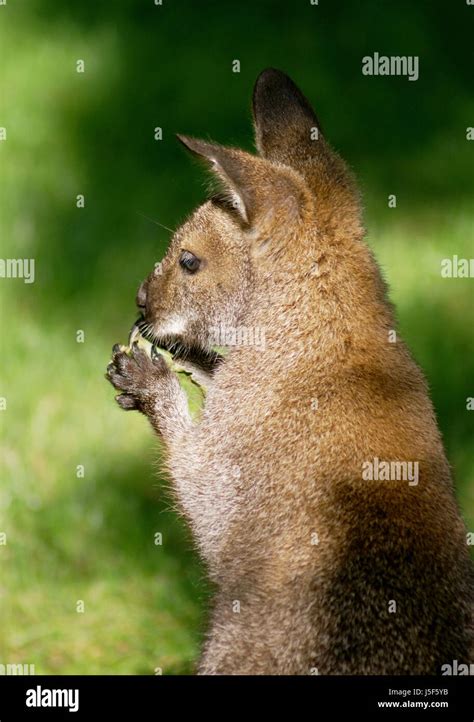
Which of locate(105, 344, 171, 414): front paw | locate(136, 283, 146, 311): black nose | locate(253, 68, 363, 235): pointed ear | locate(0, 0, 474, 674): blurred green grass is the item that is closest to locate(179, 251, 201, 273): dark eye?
locate(136, 283, 146, 311): black nose

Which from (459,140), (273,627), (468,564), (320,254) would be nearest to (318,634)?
(273,627)

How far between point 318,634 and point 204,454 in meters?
0.94

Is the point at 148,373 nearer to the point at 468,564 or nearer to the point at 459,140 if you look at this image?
the point at 468,564

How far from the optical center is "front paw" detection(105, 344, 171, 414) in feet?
18.5

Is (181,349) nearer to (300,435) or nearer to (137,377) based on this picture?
(137,377)

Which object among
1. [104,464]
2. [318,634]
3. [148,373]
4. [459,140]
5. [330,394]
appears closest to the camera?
[318,634]

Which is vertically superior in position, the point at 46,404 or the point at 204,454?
the point at 46,404

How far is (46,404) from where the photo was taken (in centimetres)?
802

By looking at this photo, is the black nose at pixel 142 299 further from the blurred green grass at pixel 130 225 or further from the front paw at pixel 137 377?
the blurred green grass at pixel 130 225

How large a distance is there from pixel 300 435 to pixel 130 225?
4.24 metres

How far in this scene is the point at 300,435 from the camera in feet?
16.9

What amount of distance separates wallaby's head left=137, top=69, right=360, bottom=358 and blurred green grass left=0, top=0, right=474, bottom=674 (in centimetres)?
116

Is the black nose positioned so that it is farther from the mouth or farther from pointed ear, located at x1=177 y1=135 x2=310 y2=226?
pointed ear, located at x1=177 y1=135 x2=310 y2=226

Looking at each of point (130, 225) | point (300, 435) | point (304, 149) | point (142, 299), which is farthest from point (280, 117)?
point (130, 225)
